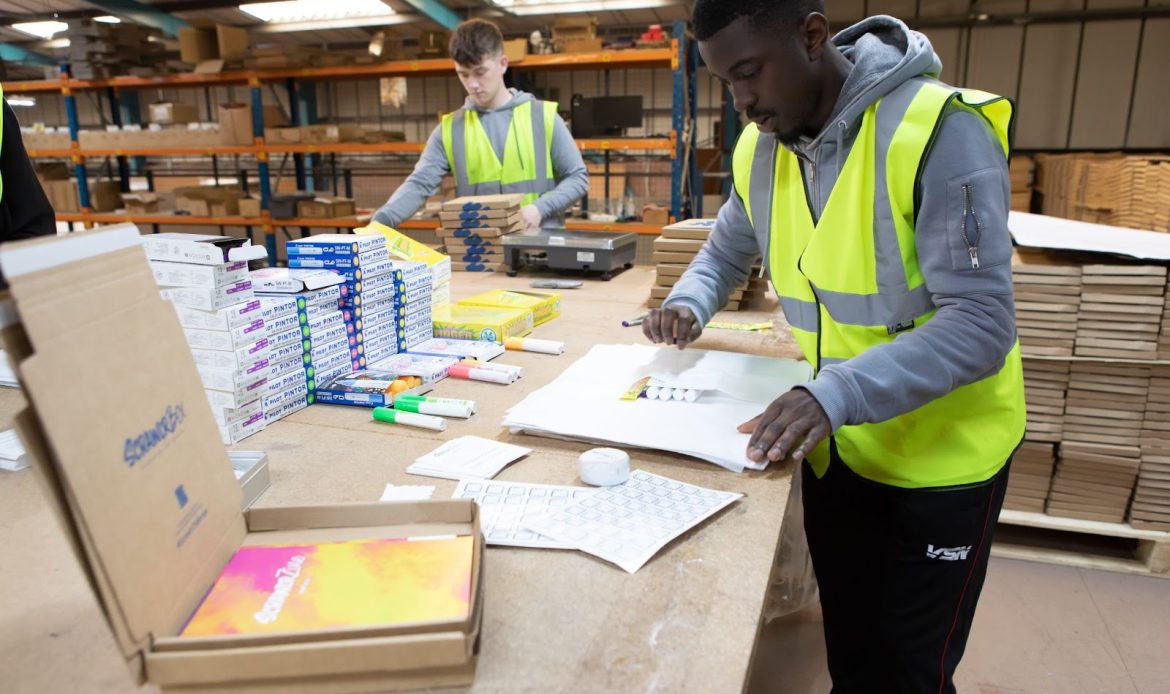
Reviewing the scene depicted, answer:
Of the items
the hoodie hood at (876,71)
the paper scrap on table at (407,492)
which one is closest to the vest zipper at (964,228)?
the hoodie hood at (876,71)

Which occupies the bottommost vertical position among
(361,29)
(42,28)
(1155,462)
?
(1155,462)

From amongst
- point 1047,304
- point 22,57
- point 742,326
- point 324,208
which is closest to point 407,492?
point 742,326

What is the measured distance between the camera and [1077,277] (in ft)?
8.29

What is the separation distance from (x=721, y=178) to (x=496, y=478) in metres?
7.18

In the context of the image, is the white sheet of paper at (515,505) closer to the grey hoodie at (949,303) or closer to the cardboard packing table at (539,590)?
the cardboard packing table at (539,590)

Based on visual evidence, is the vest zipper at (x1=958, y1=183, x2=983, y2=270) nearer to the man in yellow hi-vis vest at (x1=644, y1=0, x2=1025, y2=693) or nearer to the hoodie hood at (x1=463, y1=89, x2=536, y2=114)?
the man in yellow hi-vis vest at (x1=644, y1=0, x2=1025, y2=693)

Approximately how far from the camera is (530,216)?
3.15 metres

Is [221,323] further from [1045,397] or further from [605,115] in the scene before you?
[605,115]

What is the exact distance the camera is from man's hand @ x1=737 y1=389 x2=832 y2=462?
1055 mm

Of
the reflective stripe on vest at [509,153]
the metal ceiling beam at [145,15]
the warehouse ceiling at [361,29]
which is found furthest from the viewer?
the warehouse ceiling at [361,29]

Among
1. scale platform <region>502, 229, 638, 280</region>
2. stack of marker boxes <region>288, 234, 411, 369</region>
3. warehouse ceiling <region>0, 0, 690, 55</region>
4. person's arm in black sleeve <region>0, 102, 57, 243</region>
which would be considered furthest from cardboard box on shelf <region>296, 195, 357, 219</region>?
stack of marker boxes <region>288, 234, 411, 369</region>

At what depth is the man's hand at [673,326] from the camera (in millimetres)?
1549

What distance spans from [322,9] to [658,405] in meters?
8.98

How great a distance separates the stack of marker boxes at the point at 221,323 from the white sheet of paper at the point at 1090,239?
217 centimetres
